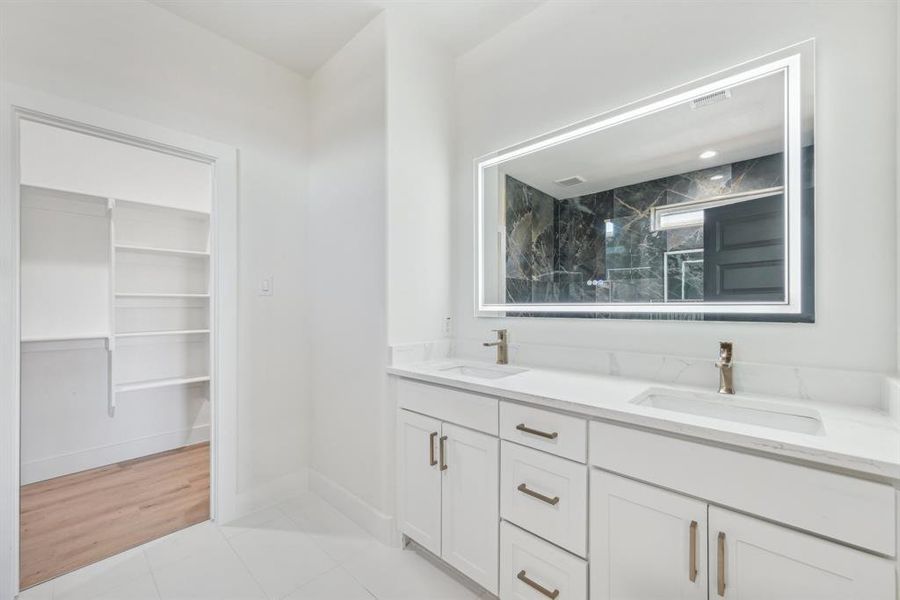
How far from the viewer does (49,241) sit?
2580mm

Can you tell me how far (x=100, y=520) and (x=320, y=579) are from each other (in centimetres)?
146

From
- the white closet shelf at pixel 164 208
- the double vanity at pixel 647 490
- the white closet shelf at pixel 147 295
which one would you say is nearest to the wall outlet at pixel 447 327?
the double vanity at pixel 647 490

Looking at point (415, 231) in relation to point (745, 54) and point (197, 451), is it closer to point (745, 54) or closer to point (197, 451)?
point (745, 54)

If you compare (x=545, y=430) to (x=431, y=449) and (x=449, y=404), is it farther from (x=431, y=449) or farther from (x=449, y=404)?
(x=431, y=449)

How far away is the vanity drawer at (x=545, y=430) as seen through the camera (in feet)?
3.94

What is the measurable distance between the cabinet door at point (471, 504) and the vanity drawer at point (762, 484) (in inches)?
19.5

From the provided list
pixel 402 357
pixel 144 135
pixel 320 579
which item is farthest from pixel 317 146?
pixel 320 579

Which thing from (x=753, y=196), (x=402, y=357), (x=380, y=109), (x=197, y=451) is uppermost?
(x=380, y=109)

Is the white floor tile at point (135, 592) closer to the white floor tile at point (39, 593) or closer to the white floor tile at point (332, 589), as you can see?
the white floor tile at point (39, 593)

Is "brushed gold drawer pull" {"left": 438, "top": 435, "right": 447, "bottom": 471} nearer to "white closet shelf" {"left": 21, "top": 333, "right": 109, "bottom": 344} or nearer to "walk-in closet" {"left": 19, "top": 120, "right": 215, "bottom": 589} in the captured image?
"walk-in closet" {"left": 19, "top": 120, "right": 215, "bottom": 589}

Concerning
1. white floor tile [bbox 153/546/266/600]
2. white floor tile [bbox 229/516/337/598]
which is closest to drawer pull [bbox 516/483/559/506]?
white floor tile [bbox 229/516/337/598]

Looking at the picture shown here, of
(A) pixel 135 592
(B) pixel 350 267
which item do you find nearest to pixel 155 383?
(A) pixel 135 592

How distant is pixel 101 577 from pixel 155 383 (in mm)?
1614

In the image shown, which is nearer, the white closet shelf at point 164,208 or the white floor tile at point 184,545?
the white floor tile at point 184,545
